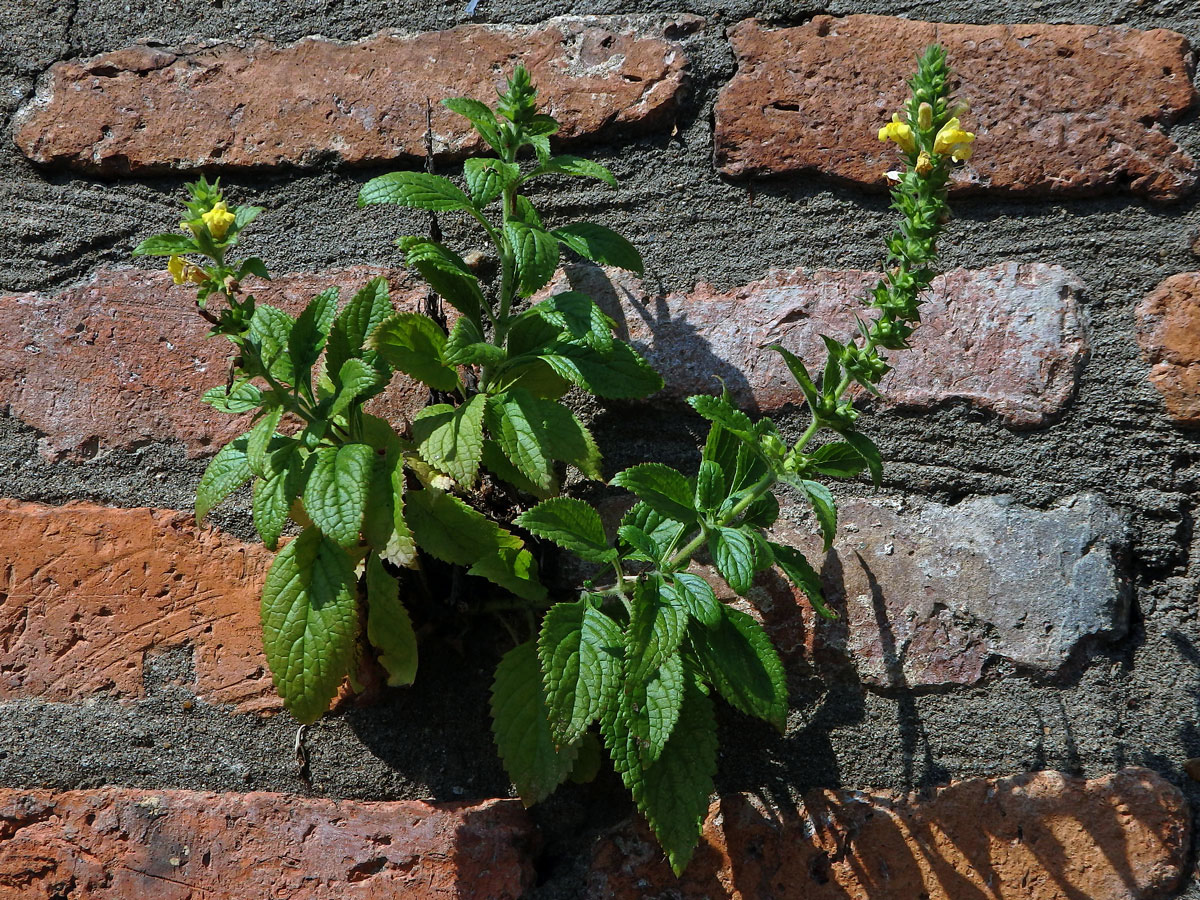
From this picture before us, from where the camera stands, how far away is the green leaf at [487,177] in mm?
1036

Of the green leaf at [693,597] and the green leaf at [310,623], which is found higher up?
the green leaf at [693,597]

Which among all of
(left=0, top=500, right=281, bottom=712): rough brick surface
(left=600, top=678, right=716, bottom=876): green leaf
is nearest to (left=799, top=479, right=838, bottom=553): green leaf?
(left=600, top=678, right=716, bottom=876): green leaf

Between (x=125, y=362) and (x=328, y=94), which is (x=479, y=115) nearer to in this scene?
(x=328, y=94)

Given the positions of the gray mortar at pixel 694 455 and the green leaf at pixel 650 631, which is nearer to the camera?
the green leaf at pixel 650 631

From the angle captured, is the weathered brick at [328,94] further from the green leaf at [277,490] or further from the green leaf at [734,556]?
the green leaf at [734,556]

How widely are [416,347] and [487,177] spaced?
0.65 feet

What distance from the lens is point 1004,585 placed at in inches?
44.1

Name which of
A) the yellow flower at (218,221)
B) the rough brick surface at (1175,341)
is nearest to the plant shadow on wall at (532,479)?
the yellow flower at (218,221)

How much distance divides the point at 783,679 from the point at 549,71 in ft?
2.54

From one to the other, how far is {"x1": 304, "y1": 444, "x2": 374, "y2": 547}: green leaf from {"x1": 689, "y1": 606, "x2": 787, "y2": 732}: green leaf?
352 millimetres

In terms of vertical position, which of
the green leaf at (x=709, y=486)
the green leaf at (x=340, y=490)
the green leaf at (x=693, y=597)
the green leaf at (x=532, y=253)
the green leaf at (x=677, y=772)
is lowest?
the green leaf at (x=677, y=772)

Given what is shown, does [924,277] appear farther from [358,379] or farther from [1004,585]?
[358,379]

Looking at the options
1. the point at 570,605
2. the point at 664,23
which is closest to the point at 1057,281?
the point at 664,23

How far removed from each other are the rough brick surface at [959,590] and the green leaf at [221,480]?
0.58m
